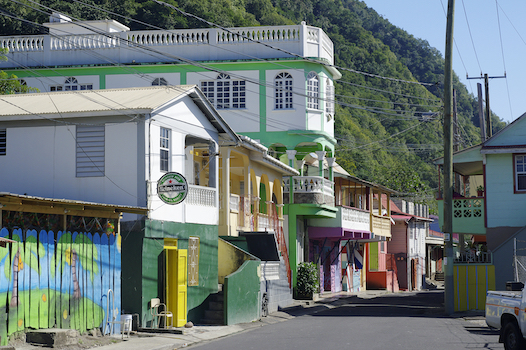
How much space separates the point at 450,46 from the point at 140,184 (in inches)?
510

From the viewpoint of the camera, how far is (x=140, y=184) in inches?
768

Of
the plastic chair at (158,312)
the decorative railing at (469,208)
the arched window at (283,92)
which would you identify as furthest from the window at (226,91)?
the plastic chair at (158,312)

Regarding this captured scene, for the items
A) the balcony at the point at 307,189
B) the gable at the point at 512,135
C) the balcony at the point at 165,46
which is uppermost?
the balcony at the point at 165,46

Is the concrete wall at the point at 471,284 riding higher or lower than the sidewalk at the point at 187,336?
higher

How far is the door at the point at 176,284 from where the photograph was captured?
68.4 ft

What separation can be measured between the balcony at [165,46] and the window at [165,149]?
14.2 meters

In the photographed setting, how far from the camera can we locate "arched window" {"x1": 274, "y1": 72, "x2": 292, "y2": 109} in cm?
3469

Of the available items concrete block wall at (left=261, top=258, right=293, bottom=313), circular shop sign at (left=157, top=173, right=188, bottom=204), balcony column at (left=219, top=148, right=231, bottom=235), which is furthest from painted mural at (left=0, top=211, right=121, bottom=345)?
concrete block wall at (left=261, top=258, right=293, bottom=313)

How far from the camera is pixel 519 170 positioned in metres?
29.1

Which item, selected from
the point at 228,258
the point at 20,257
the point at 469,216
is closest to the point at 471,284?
the point at 469,216

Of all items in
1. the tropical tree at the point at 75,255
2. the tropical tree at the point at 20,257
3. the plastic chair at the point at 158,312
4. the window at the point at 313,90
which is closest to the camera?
the tropical tree at the point at 20,257

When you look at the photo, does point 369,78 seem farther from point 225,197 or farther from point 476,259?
point 225,197

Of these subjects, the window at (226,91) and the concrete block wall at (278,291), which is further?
the window at (226,91)

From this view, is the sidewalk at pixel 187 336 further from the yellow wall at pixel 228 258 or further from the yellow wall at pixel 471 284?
the yellow wall at pixel 228 258
